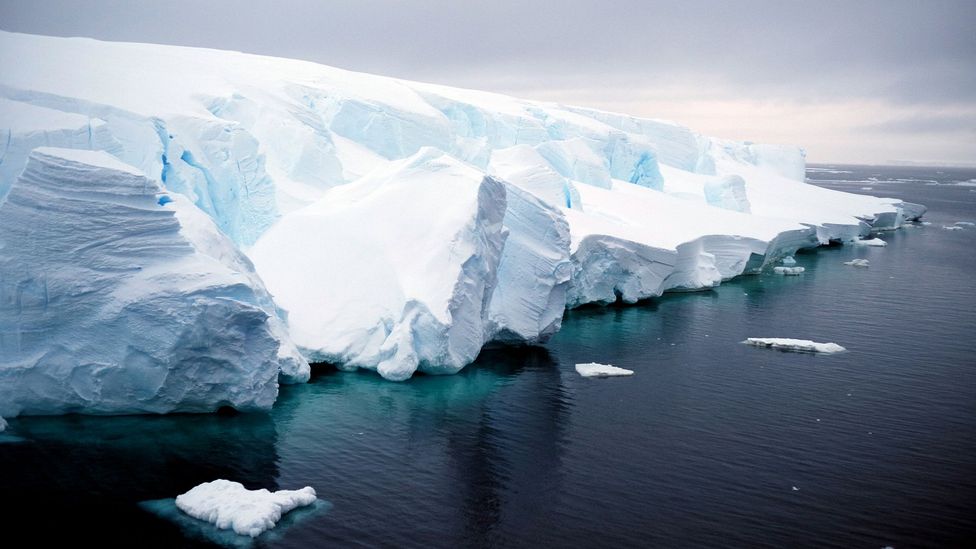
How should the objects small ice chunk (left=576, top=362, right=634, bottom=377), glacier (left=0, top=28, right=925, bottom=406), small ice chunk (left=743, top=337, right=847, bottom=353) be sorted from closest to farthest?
glacier (left=0, top=28, right=925, bottom=406) < small ice chunk (left=576, top=362, right=634, bottom=377) < small ice chunk (left=743, top=337, right=847, bottom=353)

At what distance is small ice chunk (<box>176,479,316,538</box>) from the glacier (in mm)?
3256

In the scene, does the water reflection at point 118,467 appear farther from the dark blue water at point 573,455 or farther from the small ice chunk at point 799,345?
the small ice chunk at point 799,345

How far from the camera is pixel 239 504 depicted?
10.1 metres

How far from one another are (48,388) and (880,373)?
15.7 metres

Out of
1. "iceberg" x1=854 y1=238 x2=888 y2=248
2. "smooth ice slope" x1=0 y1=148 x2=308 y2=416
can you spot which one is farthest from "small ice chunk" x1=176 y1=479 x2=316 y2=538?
"iceberg" x1=854 y1=238 x2=888 y2=248

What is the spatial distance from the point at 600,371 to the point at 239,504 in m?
8.92

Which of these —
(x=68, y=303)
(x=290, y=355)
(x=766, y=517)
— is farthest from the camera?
(x=290, y=355)

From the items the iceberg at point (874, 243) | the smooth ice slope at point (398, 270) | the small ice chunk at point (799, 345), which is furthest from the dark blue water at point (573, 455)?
the iceberg at point (874, 243)

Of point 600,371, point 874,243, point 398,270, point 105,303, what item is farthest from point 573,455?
point 874,243

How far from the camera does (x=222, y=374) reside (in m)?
13.6

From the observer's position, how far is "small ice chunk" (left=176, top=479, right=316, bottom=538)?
32.4ft

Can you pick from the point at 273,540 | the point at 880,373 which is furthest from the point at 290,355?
the point at 880,373

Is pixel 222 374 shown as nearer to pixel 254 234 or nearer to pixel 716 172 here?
pixel 254 234

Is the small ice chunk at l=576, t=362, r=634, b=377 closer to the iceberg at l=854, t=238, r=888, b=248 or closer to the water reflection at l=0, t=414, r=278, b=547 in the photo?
the water reflection at l=0, t=414, r=278, b=547
